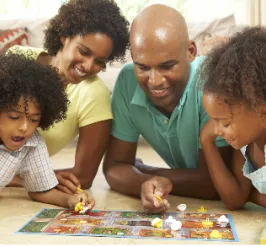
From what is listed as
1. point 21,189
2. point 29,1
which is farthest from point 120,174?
point 29,1

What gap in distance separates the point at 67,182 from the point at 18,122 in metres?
0.35

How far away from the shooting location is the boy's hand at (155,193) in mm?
1585

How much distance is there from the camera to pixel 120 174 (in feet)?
6.48

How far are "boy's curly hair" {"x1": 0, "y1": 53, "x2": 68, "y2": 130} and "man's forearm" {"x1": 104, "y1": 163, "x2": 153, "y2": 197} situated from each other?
31 centimetres

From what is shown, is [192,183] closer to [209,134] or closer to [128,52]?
[209,134]

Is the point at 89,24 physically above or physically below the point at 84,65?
above

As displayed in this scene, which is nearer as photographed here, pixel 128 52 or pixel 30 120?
pixel 30 120

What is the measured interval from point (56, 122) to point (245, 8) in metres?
2.32

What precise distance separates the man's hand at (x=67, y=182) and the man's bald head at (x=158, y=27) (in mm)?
588

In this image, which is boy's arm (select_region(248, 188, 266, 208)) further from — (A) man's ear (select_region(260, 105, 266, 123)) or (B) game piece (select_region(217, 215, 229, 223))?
(A) man's ear (select_region(260, 105, 266, 123))

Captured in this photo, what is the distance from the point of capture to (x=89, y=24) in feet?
6.27

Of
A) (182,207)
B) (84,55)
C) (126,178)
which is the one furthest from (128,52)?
(182,207)

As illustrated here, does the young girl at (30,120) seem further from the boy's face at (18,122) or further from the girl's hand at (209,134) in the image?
the girl's hand at (209,134)

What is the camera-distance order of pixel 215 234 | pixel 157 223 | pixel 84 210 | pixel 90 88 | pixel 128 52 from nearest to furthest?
1. pixel 215 234
2. pixel 157 223
3. pixel 84 210
4. pixel 90 88
5. pixel 128 52
